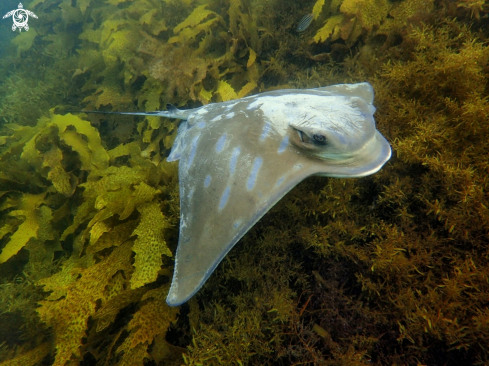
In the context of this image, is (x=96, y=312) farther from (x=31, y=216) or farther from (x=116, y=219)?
(x=31, y=216)

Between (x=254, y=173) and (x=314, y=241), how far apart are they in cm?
118

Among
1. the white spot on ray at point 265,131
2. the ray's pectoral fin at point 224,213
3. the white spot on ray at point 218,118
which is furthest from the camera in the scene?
the white spot on ray at point 218,118

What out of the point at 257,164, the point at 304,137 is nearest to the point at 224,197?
the point at 257,164

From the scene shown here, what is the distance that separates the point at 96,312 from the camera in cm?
271

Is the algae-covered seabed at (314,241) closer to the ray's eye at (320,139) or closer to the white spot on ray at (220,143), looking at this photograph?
the ray's eye at (320,139)

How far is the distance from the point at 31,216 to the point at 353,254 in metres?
4.71

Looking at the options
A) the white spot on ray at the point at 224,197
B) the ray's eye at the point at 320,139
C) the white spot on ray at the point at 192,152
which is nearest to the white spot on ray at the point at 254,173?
the white spot on ray at the point at 224,197

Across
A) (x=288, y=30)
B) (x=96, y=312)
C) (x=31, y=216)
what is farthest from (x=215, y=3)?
(x=96, y=312)

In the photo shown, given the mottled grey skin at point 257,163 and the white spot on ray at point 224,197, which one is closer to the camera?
the mottled grey skin at point 257,163

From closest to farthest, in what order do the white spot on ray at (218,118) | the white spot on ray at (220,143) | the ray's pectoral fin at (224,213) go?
1. the ray's pectoral fin at (224,213)
2. the white spot on ray at (220,143)
3. the white spot on ray at (218,118)

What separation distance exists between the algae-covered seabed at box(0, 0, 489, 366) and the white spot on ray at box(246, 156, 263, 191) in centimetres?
91

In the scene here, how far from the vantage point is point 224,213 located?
6.48 ft

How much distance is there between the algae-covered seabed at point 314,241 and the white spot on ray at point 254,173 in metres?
0.91

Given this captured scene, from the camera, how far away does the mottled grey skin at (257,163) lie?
1877mm
